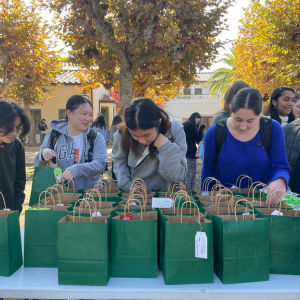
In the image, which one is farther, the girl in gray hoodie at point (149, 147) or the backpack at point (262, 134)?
the backpack at point (262, 134)

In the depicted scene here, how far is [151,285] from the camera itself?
138cm

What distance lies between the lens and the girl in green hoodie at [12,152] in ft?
6.77

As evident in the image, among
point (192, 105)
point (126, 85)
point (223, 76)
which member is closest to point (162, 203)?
point (126, 85)

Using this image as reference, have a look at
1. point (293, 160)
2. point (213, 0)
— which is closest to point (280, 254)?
point (293, 160)

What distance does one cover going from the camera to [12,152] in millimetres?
2303

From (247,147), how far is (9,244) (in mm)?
1638

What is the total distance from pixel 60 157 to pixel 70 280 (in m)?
1.53

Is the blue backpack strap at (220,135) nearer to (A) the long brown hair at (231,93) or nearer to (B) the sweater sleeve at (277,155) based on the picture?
(B) the sweater sleeve at (277,155)

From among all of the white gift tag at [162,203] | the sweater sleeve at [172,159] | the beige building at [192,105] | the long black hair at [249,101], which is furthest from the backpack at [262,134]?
the beige building at [192,105]

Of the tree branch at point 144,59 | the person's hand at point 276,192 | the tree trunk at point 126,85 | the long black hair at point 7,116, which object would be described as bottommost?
the person's hand at point 276,192

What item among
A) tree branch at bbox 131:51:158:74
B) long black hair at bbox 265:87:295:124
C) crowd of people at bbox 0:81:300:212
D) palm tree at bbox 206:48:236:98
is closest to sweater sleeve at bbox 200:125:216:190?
crowd of people at bbox 0:81:300:212

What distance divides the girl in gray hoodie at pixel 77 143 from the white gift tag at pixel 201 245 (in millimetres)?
1484

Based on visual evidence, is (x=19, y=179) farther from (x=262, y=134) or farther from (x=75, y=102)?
(x=262, y=134)

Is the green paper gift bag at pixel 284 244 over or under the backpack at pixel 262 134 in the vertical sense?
under
